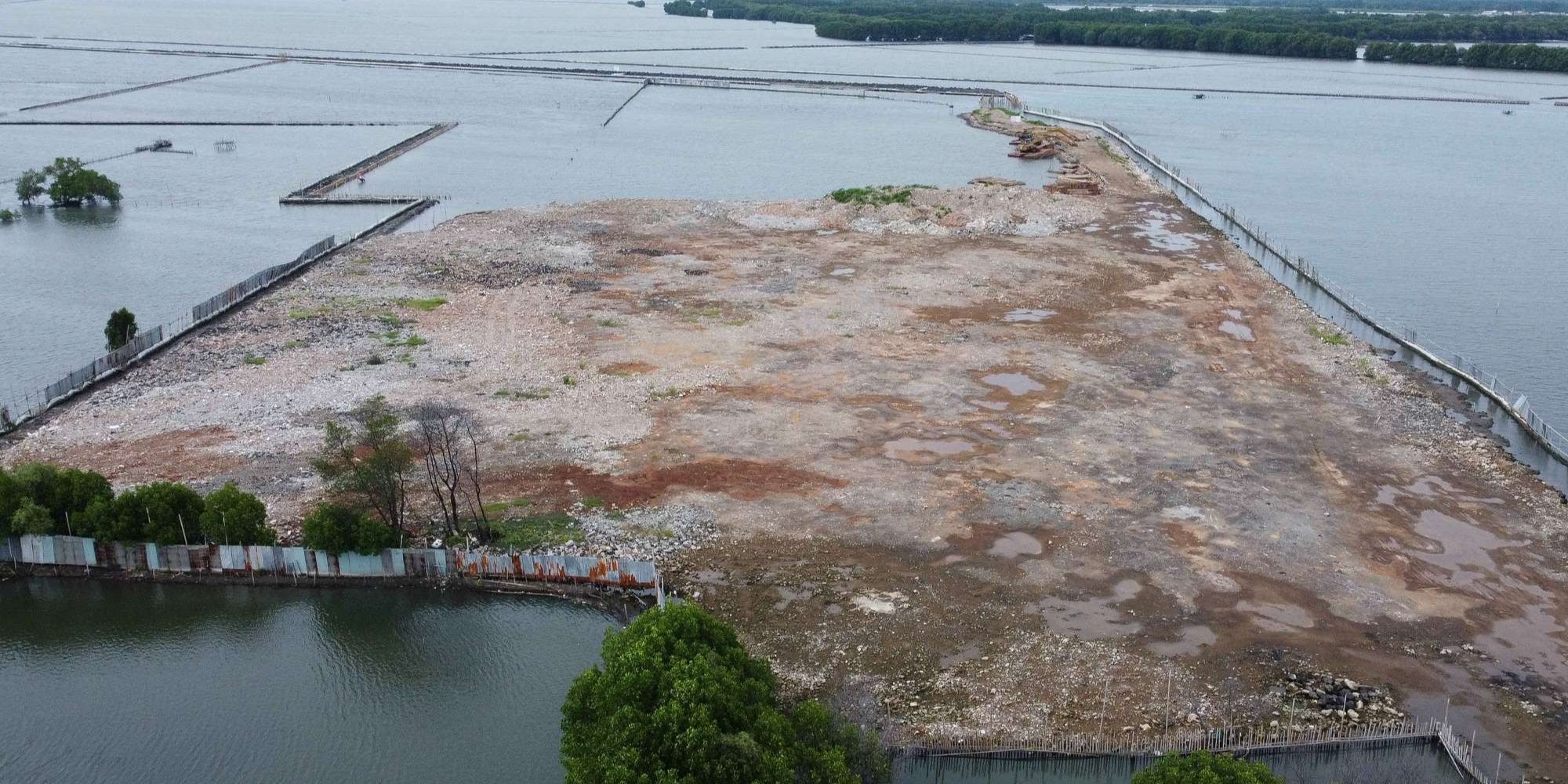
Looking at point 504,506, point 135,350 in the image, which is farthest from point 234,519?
point 135,350

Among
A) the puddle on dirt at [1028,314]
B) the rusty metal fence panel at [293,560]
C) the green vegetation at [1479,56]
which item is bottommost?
the rusty metal fence panel at [293,560]

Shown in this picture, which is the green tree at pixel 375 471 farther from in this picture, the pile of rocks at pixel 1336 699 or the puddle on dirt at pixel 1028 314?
the puddle on dirt at pixel 1028 314

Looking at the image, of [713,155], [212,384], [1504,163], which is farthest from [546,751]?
[1504,163]

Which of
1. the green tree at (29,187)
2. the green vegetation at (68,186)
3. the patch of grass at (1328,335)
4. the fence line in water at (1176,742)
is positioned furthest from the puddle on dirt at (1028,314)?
the green tree at (29,187)

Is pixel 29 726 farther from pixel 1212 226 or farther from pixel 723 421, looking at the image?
pixel 1212 226

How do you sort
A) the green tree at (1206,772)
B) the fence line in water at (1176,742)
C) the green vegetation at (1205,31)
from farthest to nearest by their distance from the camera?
the green vegetation at (1205,31) < the fence line in water at (1176,742) < the green tree at (1206,772)

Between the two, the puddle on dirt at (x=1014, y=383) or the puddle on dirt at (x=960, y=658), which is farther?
the puddle on dirt at (x=1014, y=383)
